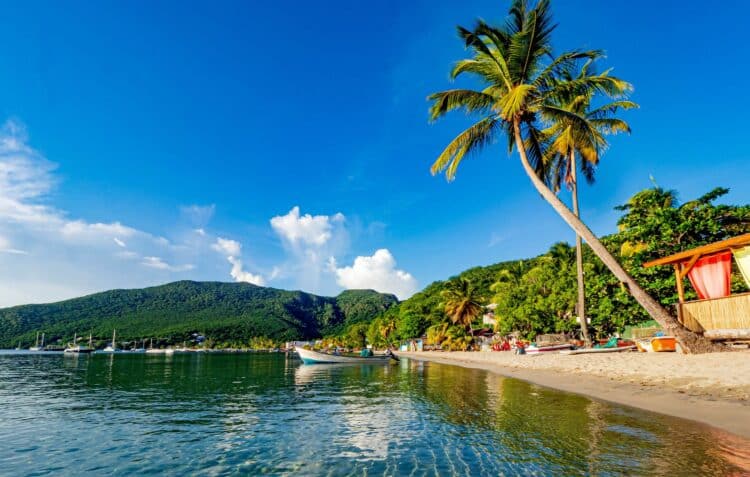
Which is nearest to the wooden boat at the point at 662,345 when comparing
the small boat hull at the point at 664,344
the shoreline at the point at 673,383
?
the small boat hull at the point at 664,344

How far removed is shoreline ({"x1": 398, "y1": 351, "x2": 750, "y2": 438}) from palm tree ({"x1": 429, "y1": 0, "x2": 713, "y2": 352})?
1769 millimetres

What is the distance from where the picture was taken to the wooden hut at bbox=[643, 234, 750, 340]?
43.9 feet

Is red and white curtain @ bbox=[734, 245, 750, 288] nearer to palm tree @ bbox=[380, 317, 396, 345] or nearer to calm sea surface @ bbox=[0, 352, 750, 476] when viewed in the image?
calm sea surface @ bbox=[0, 352, 750, 476]

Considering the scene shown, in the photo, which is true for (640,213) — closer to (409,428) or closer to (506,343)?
(409,428)

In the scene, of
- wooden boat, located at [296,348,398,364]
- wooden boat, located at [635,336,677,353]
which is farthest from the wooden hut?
wooden boat, located at [296,348,398,364]

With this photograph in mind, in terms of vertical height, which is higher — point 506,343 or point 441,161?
point 441,161

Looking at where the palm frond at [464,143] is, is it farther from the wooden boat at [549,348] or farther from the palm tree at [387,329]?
the palm tree at [387,329]

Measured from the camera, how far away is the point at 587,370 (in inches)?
679

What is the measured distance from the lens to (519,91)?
14.6 meters

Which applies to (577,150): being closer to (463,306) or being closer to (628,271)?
(628,271)

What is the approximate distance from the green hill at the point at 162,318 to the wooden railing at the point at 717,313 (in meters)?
154

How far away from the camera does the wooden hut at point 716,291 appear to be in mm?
13375

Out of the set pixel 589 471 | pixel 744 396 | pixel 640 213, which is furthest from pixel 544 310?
pixel 589 471

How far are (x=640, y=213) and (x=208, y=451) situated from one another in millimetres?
23334
